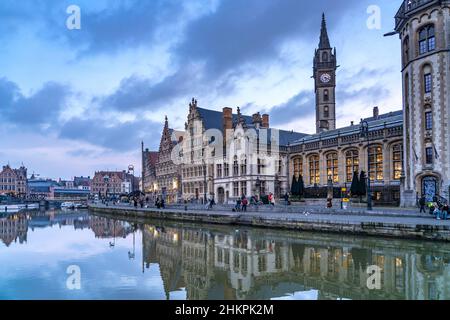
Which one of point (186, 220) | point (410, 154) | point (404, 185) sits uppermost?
point (410, 154)

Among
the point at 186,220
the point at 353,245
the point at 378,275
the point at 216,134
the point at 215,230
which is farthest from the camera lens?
the point at 216,134

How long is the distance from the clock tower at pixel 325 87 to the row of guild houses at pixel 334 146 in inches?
7.0

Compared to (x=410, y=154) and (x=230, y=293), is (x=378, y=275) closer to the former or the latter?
(x=230, y=293)

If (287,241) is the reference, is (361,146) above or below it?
above

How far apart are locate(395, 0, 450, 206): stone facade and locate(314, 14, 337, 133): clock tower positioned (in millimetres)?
34558

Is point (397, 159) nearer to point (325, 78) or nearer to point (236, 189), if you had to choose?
point (236, 189)

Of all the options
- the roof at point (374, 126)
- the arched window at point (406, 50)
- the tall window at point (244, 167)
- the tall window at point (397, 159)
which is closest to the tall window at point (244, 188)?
the tall window at point (244, 167)

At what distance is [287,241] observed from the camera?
21906mm

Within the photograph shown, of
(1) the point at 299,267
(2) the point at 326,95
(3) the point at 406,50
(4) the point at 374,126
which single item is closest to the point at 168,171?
(2) the point at 326,95

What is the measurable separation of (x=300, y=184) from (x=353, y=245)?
22.2 m

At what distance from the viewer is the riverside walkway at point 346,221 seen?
19.5 metres

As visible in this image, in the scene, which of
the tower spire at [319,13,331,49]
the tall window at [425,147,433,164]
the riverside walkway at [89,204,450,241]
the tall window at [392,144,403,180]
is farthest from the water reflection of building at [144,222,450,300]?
the tower spire at [319,13,331,49]

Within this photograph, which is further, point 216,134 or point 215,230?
point 216,134
